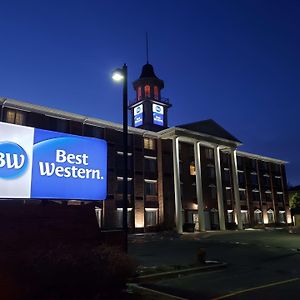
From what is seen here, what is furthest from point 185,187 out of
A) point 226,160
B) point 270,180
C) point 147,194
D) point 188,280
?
point 188,280

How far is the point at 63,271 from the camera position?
295 inches

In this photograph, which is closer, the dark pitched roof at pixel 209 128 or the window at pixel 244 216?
the dark pitched roof at pixel 209 128

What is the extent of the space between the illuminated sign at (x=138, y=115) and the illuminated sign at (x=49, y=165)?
4562cm

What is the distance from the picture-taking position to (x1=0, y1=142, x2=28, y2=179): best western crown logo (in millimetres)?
9766

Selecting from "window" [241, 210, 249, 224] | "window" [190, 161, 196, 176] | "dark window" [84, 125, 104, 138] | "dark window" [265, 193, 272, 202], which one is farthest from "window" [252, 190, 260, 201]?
"dark window" [84, 125, 104, 138]

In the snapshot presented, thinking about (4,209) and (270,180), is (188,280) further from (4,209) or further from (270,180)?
(270,180)

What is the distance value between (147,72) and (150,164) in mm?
22775

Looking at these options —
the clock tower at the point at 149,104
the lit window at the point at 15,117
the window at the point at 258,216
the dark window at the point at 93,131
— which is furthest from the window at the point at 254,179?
the lit window at the point at 15,117

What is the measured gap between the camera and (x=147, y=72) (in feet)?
200

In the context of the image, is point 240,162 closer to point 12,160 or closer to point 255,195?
point 255,195

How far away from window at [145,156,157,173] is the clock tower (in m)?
11.4

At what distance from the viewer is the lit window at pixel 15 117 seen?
108 ft

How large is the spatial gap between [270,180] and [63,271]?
61.0 m

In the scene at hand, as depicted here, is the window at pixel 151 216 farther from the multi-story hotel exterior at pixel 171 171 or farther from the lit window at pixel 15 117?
the lit window at pixel 15 117
